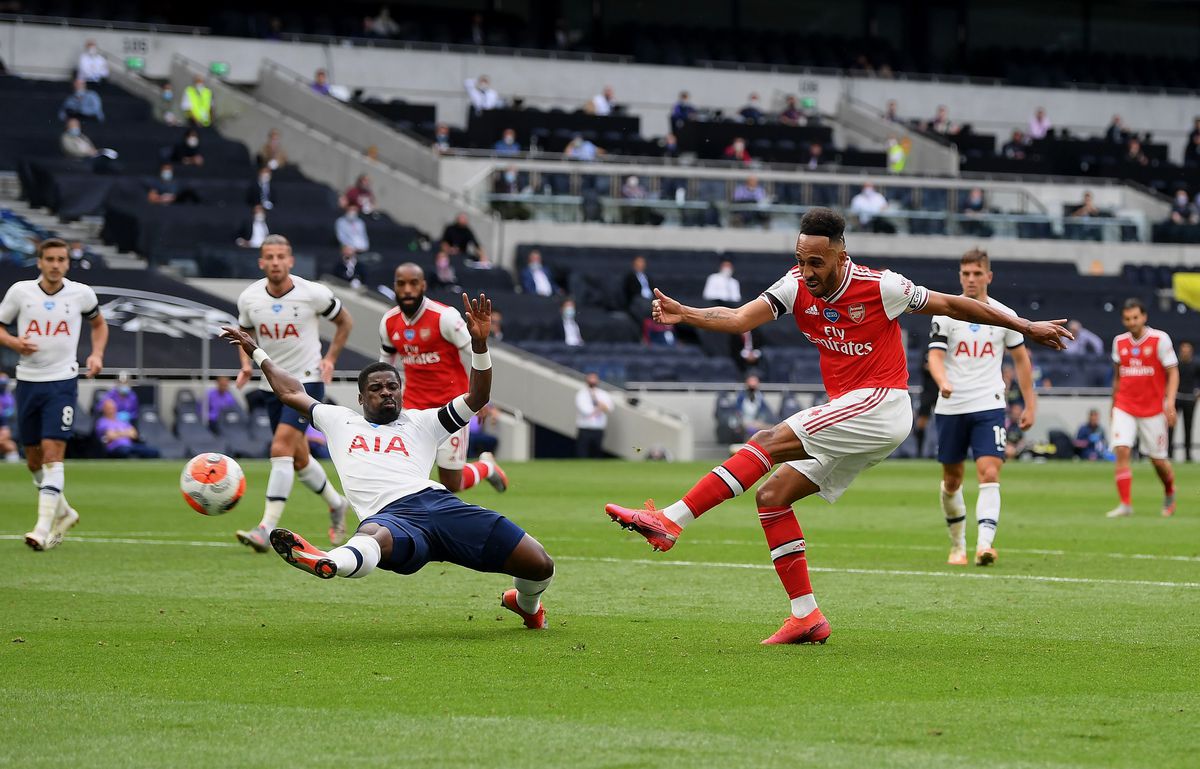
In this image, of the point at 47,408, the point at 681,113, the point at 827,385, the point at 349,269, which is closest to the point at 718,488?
the point at 827,385

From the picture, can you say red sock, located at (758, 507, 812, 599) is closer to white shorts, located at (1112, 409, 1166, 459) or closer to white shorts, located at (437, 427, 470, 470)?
white shorts, located at (437, 427, 470, 470)

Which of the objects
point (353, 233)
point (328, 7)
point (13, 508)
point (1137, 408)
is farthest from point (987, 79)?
point (13, 508)

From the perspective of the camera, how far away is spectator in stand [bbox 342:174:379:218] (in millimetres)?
38719

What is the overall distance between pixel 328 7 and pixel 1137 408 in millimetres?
37239

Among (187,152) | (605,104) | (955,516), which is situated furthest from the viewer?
(605,104)

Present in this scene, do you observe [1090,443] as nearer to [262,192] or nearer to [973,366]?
[262,192]

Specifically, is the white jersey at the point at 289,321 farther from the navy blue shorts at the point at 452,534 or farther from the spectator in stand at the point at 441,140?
the spectator in stand at the point at 441,140

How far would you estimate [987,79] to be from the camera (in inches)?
2181

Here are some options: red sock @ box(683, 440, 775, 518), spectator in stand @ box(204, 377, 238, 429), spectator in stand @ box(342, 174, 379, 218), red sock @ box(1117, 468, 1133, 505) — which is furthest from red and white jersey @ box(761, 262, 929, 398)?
spectator in stand @ box(342, 174, 379, 218)

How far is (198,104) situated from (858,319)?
3651cm

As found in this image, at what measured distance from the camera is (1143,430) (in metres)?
19.9

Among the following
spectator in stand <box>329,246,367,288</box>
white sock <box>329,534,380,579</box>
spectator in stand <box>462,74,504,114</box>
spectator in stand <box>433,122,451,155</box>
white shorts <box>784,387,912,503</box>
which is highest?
spectator in stand <box>462,74,504,114</box>

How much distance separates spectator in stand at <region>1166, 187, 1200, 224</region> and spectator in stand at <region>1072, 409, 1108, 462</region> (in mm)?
13130

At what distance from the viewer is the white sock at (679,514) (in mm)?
8414
